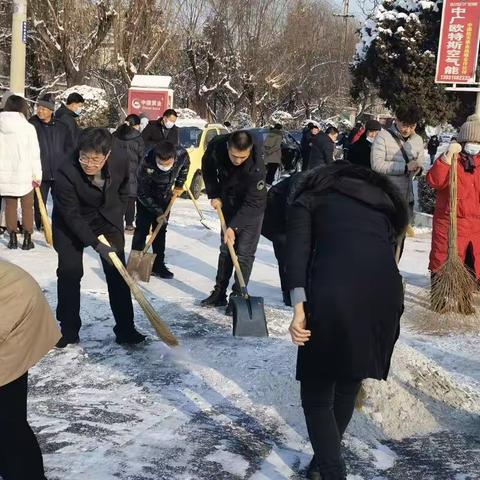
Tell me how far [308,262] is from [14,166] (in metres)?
5.50

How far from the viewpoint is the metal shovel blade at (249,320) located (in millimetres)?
5000

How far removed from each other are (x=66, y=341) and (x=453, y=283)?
3.26m

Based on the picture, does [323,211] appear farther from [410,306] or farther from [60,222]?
[410,306]

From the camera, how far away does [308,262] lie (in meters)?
2.76

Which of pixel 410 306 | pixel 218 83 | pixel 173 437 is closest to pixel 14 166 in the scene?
pixel 410 306

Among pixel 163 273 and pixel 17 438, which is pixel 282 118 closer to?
pixel 163 273

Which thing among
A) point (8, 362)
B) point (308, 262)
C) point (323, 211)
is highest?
point (323, 211)

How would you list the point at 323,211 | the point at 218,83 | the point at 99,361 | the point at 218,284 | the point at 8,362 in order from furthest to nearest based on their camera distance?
the point at 218,83 → the point at 218,284 → the point at 99,361 → the point at 323,211 → the point at 8,362

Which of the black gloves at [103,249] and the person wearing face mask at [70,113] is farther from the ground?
the person wearing face mask at [70,113]

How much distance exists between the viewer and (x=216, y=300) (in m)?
6.06

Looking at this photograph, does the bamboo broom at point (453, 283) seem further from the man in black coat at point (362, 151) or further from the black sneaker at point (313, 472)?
the black sneaker at point (313, 472)

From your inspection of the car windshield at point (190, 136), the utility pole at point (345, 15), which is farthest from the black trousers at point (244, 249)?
the utility pole at point (345, 15)

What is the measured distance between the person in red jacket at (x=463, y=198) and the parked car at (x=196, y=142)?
25.5ft

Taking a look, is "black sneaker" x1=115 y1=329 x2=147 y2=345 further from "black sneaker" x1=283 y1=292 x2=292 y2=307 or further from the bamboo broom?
the bamboo broom
